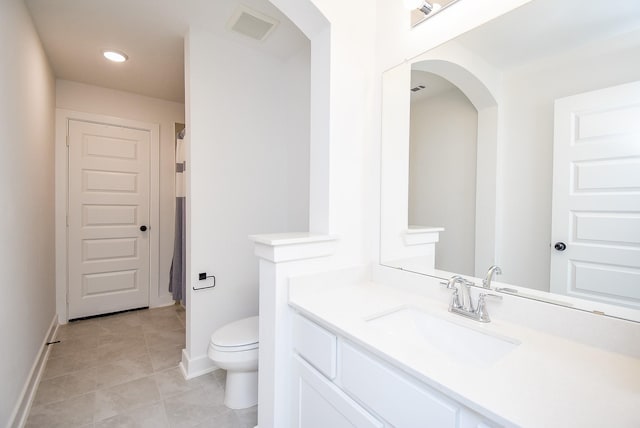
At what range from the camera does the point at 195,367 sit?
2047 mm

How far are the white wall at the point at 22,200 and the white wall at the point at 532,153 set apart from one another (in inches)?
90.7

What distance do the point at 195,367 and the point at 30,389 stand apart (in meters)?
0.93

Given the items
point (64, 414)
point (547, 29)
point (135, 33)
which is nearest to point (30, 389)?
point (64, 414)

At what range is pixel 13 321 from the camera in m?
1.58

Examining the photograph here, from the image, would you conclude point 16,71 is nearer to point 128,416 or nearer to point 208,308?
point 208,308

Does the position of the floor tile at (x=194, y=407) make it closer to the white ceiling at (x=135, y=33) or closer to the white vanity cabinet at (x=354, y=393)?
the white vanity cabinet at (x=354, y=393)

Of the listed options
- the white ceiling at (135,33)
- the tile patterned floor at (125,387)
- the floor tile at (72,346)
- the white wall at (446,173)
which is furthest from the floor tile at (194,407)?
the white ceiling at (135,33)

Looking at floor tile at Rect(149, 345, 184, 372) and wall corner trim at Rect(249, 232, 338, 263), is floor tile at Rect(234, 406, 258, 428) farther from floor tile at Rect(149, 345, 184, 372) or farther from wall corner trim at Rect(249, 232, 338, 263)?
wall corner trim at Rect(249, 232, 338, 263)

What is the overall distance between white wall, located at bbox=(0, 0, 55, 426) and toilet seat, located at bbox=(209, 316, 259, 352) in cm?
97

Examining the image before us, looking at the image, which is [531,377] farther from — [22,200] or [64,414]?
[22,200]

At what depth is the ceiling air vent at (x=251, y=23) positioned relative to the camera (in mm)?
1829

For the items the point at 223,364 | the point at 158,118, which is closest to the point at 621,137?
the point at 223,364

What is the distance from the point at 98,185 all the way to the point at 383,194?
3105 millimetres

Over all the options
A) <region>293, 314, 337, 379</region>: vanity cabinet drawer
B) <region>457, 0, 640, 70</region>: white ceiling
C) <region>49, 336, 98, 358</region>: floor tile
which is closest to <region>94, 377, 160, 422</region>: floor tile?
<region>49, 336, 98, 358</region>: floor tile
